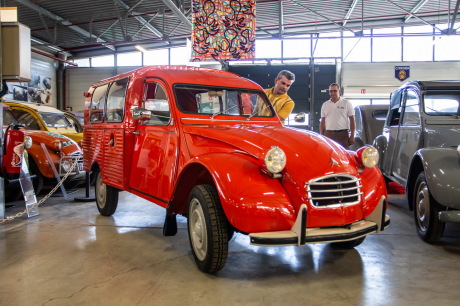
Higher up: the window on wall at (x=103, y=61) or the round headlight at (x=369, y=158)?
the window on wall at (x=103, y=61)

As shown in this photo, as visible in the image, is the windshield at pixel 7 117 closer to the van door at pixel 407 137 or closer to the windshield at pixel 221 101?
the windshield at pixel 221 101

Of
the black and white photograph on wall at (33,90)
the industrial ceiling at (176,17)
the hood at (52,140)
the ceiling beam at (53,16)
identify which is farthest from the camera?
the black and white photograph on wall at (33,90)

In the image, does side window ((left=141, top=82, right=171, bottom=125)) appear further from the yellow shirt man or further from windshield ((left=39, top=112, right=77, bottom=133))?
windshield ((left=39, top=112, right=77, bottom=133))

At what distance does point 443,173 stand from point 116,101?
144 inches

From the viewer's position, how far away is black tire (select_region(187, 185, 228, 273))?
8.94ft

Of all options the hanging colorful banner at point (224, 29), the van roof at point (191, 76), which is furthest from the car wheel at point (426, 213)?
the hanging colorful banner at point (224, 29)

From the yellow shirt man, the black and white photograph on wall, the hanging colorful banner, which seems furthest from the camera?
the black and white photograph on wall

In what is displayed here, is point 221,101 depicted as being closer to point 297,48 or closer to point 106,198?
point 106,198

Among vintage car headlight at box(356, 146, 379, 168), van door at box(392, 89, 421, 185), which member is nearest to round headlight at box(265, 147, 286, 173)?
vintage car headlight at box(356, 146, 379, 168)

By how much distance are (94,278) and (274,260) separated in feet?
4.80

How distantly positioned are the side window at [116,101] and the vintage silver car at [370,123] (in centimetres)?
449

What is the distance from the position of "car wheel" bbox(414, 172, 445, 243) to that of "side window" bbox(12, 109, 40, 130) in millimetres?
6949

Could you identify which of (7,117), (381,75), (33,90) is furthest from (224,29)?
(33,90)

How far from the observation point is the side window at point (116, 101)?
14.6 ft
